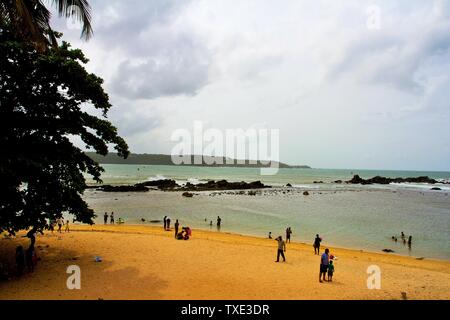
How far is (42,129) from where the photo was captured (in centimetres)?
1370

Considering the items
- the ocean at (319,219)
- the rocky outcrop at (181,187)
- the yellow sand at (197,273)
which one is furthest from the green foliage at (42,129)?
the rocky outcrop at (181,187)

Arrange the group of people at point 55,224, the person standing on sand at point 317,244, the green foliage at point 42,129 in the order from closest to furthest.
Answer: the green foliage at point 42,129 < the group of people at point 55,224 < the person standing on sand at point 317,244

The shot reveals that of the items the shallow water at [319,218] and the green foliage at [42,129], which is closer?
the green foliage at [42,129]

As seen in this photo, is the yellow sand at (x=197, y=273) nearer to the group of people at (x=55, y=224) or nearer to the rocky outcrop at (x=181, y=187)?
the group of people at (x=55, y=224)

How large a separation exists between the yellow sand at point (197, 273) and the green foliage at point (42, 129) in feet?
8.80

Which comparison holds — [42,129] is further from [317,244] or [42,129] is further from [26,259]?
[317,244]

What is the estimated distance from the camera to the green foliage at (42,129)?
40.9 ft

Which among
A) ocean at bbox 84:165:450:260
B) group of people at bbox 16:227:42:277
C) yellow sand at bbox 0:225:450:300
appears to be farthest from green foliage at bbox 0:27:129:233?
ocean at bbox 84:165:450:260

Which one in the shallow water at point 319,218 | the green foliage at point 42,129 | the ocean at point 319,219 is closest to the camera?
the green foliage at point 42,129

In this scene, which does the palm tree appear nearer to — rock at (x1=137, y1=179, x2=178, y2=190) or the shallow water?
the shallow water

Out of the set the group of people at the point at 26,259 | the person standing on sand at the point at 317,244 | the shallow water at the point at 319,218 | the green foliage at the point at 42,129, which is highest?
the green foliage at the point at 42,129

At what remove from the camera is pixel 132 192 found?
215 ft

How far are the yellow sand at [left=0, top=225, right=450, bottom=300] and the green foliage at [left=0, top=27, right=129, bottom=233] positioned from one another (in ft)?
8.80

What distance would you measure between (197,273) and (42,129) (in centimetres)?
889
